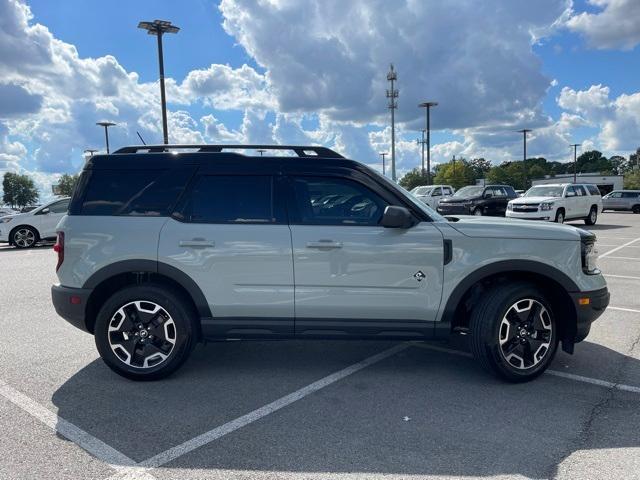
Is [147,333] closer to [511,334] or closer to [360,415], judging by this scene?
[360,415]

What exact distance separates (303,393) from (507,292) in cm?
182

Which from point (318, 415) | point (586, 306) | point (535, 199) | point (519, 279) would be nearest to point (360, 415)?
point (318, 415)

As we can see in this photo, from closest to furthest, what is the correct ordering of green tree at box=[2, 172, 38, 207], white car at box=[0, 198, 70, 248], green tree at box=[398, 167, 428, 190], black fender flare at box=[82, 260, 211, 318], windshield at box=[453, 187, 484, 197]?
black fender flare at box=[82, 260, 211, 318] → white car at box=[0, 198, 70, 248] → windshield at box=[453, 187, 484, 197] → green tree at box=[398, 167, 428, 190] → green tree at box=[2, 172, 38, 207]

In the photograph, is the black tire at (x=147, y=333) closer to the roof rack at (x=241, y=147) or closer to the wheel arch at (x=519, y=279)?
the roof rack at (x=241, y=147)

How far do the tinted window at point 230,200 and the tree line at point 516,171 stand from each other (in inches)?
2474

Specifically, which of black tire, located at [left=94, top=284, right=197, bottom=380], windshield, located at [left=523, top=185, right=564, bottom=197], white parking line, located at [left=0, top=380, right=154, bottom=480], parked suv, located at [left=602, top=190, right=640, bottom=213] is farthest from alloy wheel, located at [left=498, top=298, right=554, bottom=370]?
parked suv, located at [left=602, top=190, right=640, bottom=213]

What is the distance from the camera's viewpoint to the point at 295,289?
413cm

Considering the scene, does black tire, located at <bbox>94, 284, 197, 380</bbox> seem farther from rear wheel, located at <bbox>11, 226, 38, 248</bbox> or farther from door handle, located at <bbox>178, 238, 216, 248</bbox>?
rear wheel, located at <bbox>11, 226, 38, 248</bbox>

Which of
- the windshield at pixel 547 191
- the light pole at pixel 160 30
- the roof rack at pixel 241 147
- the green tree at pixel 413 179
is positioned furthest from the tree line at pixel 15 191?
the roof rack at pixel 241 147

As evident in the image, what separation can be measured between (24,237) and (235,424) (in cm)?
1519

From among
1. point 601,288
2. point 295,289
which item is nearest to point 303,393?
point 295,289

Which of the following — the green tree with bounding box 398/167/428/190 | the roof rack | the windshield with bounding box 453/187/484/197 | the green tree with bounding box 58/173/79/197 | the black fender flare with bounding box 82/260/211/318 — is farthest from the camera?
the green tree with bounding box 398/167/428/190

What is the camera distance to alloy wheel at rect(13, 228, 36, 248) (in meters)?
15.8

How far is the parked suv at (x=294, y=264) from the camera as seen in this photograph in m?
4.09
